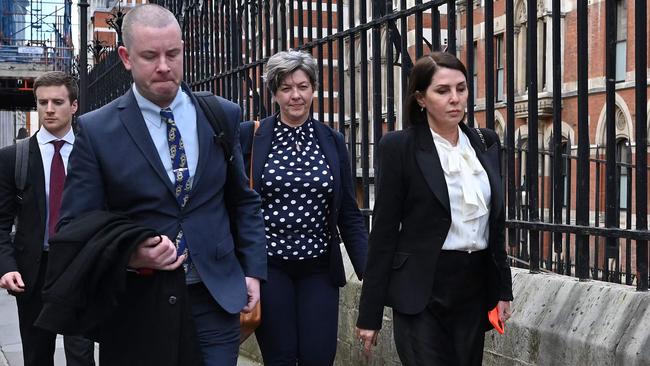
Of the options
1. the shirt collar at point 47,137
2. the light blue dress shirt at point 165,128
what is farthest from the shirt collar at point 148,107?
the shirt collar at point 47,137

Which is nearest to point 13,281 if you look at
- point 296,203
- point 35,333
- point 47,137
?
point 35,333

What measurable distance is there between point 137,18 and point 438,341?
172 cm

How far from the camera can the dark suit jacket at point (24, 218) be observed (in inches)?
219

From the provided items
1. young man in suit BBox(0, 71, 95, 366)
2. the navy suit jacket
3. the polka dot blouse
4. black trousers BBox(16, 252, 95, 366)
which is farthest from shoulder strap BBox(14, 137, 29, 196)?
the navy suit jacket

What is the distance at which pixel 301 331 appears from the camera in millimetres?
5035

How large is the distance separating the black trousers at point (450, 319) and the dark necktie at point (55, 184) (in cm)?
247

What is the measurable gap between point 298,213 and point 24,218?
1765 millimetres

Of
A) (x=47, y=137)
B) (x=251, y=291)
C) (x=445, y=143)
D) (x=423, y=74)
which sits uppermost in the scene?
(x=423, y=74)

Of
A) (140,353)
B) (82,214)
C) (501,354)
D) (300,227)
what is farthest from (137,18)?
(501,354)

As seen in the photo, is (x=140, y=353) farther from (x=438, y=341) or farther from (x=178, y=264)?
(x=438, y=341)

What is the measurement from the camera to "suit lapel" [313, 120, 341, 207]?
5051mm

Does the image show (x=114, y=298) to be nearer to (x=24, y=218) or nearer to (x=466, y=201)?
→ (x=466, y=201)

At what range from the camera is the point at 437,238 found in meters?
3.86

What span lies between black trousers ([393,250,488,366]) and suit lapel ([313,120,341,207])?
1172 millimetres
